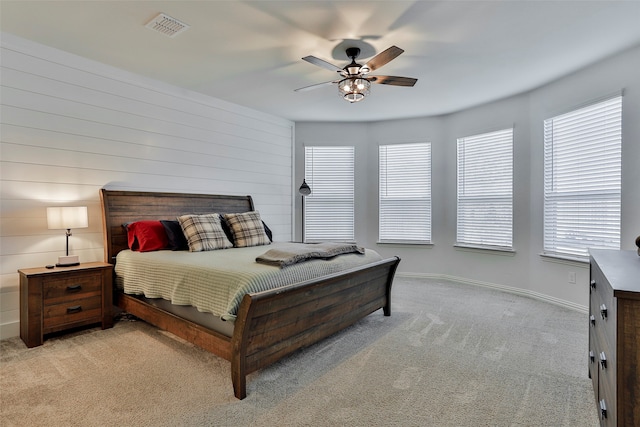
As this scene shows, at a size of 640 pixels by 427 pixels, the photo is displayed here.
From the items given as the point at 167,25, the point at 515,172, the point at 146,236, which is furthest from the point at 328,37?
the point at 515,172

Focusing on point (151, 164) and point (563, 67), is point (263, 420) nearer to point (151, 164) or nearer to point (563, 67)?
point (151, 164)

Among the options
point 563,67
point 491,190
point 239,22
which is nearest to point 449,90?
point 563,67

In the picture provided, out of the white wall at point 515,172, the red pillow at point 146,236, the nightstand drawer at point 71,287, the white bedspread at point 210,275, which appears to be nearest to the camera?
the white bedspread at point 210,275

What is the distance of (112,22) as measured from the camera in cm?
276

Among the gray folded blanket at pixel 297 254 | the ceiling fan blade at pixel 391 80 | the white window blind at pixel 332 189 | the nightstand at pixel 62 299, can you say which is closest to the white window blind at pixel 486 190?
the white window blind at pixel 332 189

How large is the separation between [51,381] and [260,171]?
3.62 metres

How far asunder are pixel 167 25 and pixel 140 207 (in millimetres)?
1943

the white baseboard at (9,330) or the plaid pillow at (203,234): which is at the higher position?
the plaid pillow at (203,234)

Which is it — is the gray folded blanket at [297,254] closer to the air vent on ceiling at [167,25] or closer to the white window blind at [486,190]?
the air vent on ceiling at [167,25]

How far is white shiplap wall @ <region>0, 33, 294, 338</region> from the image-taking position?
9.93 feet

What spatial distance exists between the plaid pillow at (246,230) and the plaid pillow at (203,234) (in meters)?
0.15

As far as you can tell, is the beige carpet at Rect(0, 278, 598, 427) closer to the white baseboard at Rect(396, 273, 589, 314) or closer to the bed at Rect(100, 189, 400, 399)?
the bed at Rect(100, 189, 400, 399)

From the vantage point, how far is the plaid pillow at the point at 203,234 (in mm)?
3508

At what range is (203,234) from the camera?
3582 millimetres
